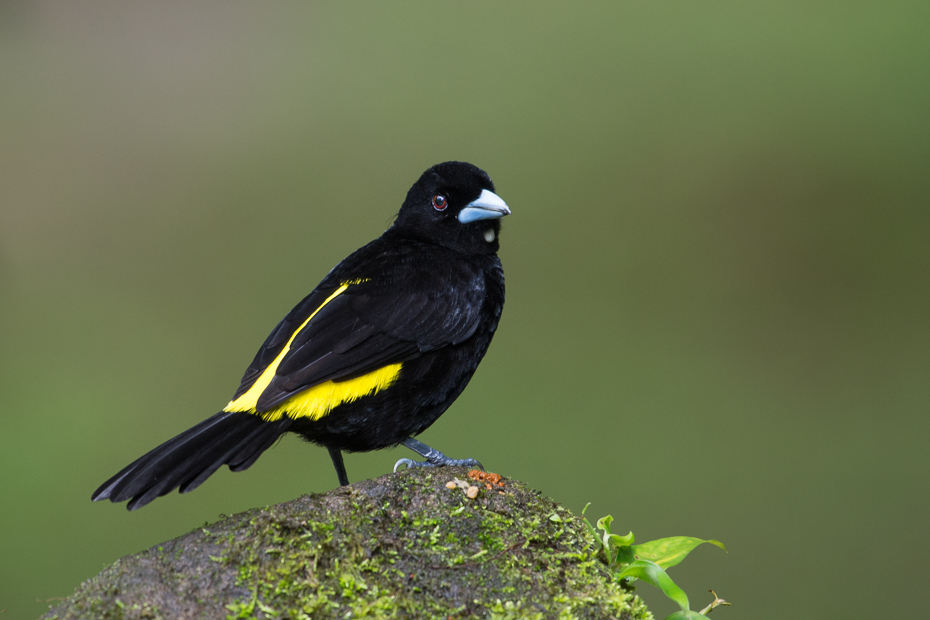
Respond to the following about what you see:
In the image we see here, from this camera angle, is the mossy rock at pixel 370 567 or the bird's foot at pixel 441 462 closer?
Result: the mossy rock at pixel 370 567

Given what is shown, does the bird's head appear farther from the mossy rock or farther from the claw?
the mossy rock

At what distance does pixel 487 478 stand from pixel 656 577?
0.66 metres

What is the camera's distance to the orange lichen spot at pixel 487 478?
8.52 ft

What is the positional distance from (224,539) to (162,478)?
0.30 m

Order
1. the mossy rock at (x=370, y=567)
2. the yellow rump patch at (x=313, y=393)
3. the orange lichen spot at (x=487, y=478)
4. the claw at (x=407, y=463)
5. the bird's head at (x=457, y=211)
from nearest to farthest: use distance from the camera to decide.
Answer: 1. the mossy rock at (x=370, y=567)
2. the orange lichen spot at (x=487, y=478)
3. the yellow rump patch at (x=313, y=393)
4. the claw at (x=407, y=463)
5. the bird's head at (x=457, y=211)

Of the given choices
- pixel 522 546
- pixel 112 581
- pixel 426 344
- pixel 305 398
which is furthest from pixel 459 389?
pixel 112 581

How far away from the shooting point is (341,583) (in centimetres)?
208

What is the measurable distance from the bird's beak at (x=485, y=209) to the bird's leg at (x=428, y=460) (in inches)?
45.3

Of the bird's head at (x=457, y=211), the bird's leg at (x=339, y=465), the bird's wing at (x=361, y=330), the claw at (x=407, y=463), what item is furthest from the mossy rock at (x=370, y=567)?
the bird's head at (x=457, y=211)

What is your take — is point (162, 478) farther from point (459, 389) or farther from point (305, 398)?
point (459, 389)

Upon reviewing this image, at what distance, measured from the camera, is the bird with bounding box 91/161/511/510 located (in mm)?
2496

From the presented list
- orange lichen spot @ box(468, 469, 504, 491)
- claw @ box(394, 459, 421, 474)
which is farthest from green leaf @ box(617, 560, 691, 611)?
claw @ box(394, 459, 421, 474)

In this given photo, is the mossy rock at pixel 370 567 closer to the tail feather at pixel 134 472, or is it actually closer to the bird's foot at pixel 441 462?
the tail feather at pixel 134 472

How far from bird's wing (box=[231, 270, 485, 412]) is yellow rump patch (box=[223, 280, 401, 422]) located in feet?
0.05
